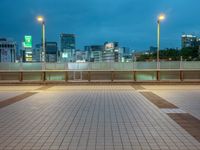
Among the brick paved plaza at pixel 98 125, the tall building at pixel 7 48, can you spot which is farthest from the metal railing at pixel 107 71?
the tall building at pixel 7 48

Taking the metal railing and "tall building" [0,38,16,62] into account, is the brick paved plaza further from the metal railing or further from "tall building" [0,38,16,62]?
"tall building" [0,38,16,62]

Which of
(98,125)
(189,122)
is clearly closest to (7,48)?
(98,125)

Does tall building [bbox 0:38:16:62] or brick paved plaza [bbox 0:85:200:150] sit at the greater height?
tall building [bbox 0:38:16:62]

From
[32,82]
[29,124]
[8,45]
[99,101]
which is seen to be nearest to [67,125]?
[29,124]

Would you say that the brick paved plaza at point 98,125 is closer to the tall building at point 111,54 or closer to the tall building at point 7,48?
the tall building at point 111,54

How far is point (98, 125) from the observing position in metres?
9.02

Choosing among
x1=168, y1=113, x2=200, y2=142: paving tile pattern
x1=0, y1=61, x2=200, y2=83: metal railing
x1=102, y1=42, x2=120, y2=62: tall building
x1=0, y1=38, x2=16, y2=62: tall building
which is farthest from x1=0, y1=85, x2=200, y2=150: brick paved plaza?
x1=0, y1=38, x2=16, y2=62: tall building

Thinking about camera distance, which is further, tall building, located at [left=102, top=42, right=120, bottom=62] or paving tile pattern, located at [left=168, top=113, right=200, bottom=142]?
tall building, located at [left=102, top=42, right=120, bottom=62]

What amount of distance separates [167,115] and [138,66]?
1321 centimetres

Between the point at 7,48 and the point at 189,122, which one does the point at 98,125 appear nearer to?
the point at 189,122

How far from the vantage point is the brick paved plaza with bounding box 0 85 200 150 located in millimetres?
7051

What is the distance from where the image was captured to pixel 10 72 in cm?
2445

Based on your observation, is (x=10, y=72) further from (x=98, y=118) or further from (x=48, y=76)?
(x=98, y=118)

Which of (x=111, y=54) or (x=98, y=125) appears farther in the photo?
(x=111, y=54)
